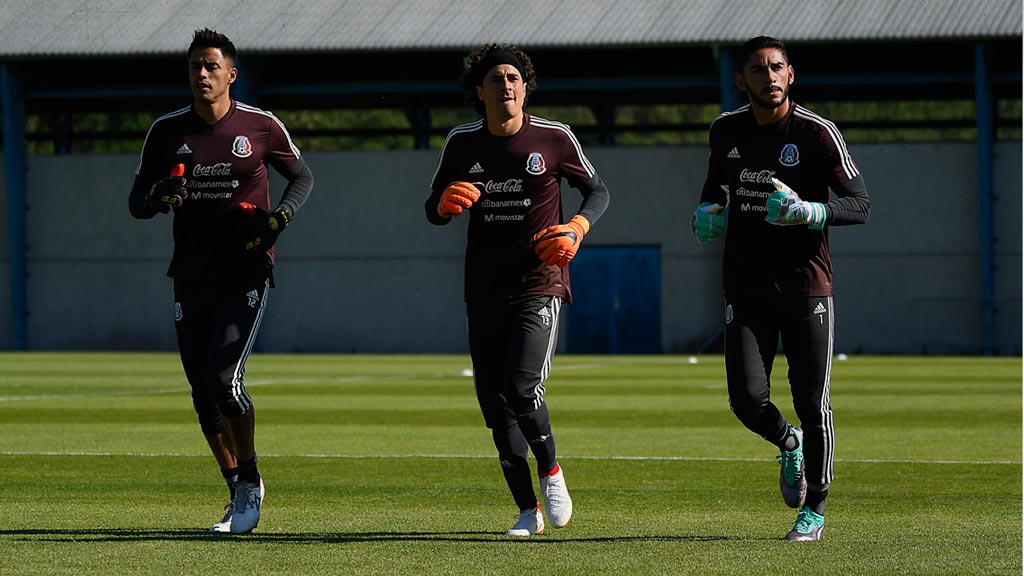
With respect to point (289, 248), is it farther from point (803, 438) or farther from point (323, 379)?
point (803, 438)

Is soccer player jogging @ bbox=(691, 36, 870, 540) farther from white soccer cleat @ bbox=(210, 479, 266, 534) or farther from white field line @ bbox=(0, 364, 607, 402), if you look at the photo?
white field line @ bbox=(0, 364, 607, 402)

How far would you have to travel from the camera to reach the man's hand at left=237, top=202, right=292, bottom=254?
289 inches

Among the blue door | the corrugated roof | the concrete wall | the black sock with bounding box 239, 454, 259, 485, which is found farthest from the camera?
the blue door

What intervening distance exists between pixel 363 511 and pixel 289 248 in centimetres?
3065

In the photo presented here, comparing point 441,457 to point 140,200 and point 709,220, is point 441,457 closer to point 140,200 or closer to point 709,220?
point 140,200

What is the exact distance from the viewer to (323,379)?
909 inches

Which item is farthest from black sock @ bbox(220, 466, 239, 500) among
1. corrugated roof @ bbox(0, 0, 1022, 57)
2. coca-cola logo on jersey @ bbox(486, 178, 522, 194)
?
corrugated roof @ bbox(0, 0, 1022, 57)

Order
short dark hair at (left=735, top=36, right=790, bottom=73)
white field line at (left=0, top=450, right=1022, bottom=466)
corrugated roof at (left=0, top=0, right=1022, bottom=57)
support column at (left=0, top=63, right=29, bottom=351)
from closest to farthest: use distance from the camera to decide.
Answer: short dark hair at (left=735, top=36, right=790, bottom=73) → white field line at (left=0, top=450, right=1022, bottom=466) → corrugated roof at (left=0, top=0, right=1022, bottom=57) → support column at (left=0, top=63, right=29, bottom=351)

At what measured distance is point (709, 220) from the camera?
23.1 feet

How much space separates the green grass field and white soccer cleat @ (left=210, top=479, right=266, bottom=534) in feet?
0.30

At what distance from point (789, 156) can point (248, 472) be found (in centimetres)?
280

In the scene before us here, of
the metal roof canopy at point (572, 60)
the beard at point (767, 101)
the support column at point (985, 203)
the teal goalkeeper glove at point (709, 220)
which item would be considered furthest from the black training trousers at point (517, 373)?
the support column at point (985, 203)

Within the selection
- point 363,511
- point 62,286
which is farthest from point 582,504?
point 62,286

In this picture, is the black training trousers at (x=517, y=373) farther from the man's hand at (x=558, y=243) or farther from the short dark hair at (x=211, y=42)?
the short dark hair at (x=211, y=42)
